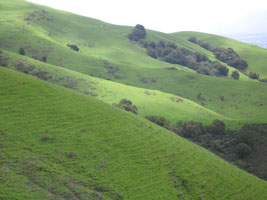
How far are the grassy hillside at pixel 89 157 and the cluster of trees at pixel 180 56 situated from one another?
129 metres

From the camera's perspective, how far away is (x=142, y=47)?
183m

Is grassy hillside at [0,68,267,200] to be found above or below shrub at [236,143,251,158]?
above

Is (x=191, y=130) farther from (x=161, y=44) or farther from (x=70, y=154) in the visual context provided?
(x=161, y=44)

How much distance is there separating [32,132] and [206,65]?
505ft

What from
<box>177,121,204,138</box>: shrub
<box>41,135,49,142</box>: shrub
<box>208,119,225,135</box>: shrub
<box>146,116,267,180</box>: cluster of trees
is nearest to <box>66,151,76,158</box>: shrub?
<box>41,135,49,142</box>: shrub

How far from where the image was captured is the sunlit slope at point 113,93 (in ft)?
244

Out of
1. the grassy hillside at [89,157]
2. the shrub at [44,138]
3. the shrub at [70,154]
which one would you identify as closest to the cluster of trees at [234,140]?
Result: the grassy hillside at [89,157]

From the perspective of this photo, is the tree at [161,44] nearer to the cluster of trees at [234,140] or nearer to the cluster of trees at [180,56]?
the cluster of trees at [180,56]

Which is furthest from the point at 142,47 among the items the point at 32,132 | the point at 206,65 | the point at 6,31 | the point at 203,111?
the point at 32,132

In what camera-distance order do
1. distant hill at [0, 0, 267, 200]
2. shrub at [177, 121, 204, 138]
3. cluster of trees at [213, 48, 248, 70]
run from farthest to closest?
cluster of trees at [213, 48, 248, 70]
shrub at [177, 121, 204, 138]
distant hill at [0, 0, 267, 200]

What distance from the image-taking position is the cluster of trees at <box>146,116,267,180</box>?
4808 centimetres

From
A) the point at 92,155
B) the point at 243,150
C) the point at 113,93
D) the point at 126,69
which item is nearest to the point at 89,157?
the point at 92,155

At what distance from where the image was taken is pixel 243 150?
164 feet

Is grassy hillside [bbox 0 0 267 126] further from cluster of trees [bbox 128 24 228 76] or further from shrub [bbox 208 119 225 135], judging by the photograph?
cluster of trees [bbox 128 24 228 76]
